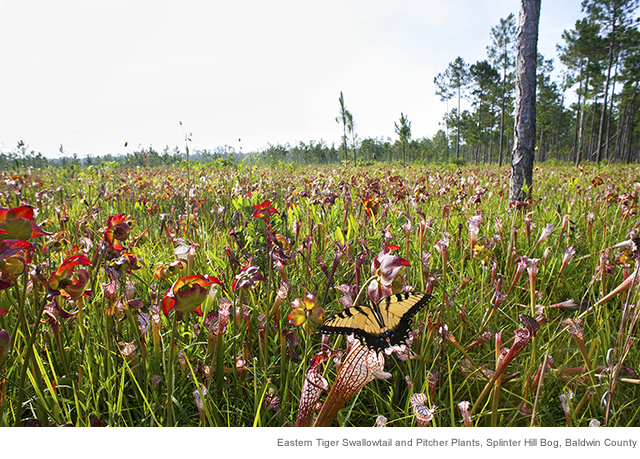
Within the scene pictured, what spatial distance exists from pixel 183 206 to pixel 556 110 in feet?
193

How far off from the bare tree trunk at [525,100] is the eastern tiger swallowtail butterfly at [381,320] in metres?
3.39

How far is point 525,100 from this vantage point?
3439 millimetres

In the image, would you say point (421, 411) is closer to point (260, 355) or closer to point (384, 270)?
point (384, 270)

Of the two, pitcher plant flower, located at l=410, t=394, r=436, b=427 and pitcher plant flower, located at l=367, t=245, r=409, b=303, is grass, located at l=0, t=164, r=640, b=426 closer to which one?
pitcher plant flower, located at l=410, t=394, r=436, b=427

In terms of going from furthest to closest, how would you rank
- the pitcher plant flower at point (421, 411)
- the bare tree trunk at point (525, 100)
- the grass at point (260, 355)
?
the bare tree trunk at point (525, 100), the grass at point (260, 355), the pitcher plant flower at point (421, 411)

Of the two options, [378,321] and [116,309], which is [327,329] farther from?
[116,309]

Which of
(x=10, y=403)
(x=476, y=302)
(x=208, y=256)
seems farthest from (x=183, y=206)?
(x=476, y=302)

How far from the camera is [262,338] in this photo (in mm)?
1124

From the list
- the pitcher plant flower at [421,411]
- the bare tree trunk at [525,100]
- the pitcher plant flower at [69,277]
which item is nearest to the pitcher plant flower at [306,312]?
the pitcher plant flower at [421,411]

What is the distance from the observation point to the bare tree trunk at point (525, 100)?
3.27 meters

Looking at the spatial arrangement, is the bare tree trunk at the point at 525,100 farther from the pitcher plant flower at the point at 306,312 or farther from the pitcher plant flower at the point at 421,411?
the pitcher plant flower at the point at 306,312

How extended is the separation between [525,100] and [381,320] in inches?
154

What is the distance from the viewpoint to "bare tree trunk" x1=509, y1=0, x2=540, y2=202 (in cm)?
327

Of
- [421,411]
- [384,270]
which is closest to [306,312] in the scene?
[384,270]
